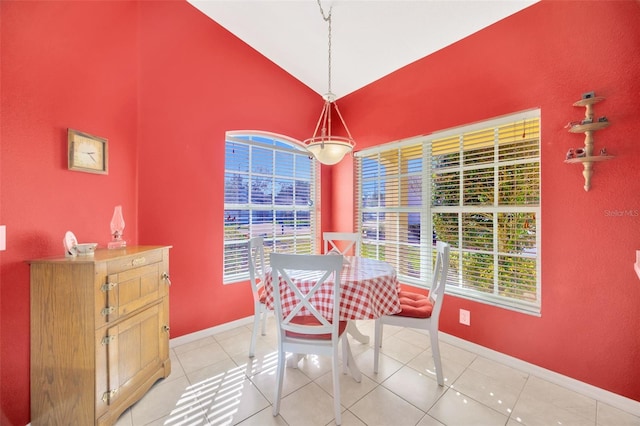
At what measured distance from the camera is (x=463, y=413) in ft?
5.27

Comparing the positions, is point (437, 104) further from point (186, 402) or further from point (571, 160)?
point (186, 402)

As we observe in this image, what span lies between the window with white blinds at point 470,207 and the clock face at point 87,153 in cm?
274

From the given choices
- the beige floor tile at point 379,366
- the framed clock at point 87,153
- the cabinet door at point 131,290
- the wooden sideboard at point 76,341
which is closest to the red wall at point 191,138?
the framed clock at point 87,153

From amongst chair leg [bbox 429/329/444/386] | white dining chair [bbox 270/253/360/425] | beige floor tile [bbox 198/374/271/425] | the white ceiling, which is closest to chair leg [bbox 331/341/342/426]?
white dining chair [bbox 270/253/360/425]

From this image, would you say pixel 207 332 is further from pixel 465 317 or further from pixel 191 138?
pixel 465 317

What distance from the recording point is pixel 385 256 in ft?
10.6

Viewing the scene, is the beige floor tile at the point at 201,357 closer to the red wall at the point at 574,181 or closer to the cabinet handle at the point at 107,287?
the cabinet handle at the point at 107,287

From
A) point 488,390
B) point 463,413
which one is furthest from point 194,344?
point 488,390

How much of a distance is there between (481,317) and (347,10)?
9.82 ft

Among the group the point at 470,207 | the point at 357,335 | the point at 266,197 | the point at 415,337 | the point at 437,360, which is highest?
the point at 266,197

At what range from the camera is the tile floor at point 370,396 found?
5.13 ft

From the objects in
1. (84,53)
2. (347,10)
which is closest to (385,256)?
(347,10)

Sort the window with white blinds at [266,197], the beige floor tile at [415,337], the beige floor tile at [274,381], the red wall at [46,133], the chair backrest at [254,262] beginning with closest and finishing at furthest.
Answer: the red wall at [46,133] < the beige floor tile at [274,381] < the chair backrest at [254,262] < the beige floor tile at [415,337] < the window with white blinds at [266,197]

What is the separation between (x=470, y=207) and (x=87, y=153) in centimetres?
317
